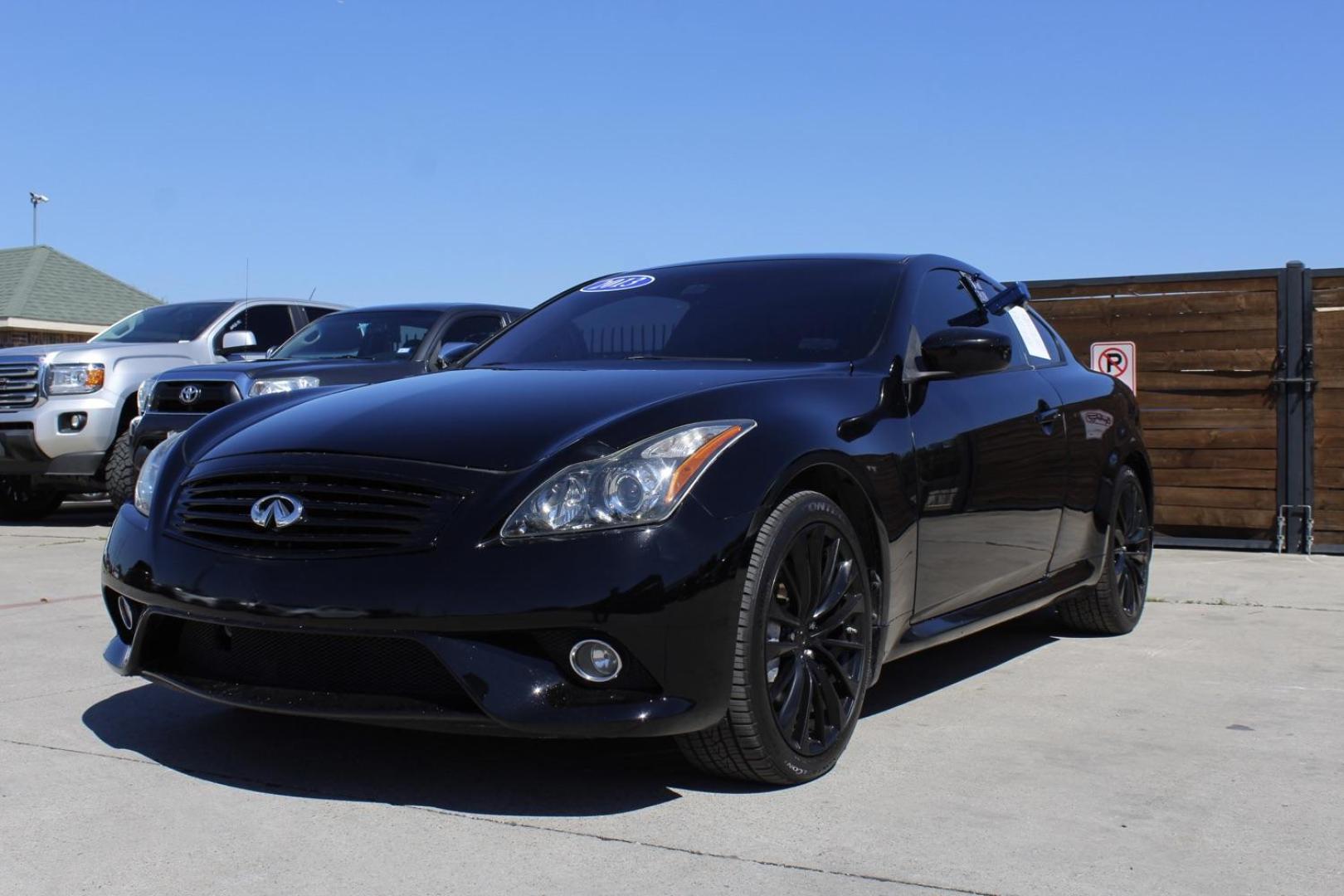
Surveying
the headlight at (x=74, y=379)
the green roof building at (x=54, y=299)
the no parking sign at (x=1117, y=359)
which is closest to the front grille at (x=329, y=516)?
the no parking sign at (x=1117, y=359)

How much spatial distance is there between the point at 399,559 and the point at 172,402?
23.9 ft

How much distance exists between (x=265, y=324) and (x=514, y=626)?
9850mm

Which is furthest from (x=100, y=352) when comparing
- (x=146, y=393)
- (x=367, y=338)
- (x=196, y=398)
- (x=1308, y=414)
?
(x=1308, y=414)

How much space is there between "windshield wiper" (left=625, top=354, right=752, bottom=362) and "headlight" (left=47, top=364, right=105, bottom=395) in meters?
7.87

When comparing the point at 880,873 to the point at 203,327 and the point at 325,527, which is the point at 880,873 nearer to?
the point at 325,527

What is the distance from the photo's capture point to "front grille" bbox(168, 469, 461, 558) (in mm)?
3451

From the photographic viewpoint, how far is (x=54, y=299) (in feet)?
99.9

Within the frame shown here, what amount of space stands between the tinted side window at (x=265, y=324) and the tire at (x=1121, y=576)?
26.3 ft

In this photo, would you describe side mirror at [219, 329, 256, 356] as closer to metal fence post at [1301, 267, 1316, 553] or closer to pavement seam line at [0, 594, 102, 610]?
pavement seam line at [0, 594, 102, 610]

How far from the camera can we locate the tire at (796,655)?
352 centimetres

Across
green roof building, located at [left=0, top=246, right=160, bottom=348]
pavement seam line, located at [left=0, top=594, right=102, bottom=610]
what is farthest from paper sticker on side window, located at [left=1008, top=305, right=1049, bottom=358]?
green roof building, located at [left=0, top=246, right=160, bottom=348]

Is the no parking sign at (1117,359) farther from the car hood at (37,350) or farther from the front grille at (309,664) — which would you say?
the front grille at (309,664)

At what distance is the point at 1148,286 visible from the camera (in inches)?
408

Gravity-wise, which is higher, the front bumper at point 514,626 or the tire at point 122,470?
the front bumper at point 514,626
